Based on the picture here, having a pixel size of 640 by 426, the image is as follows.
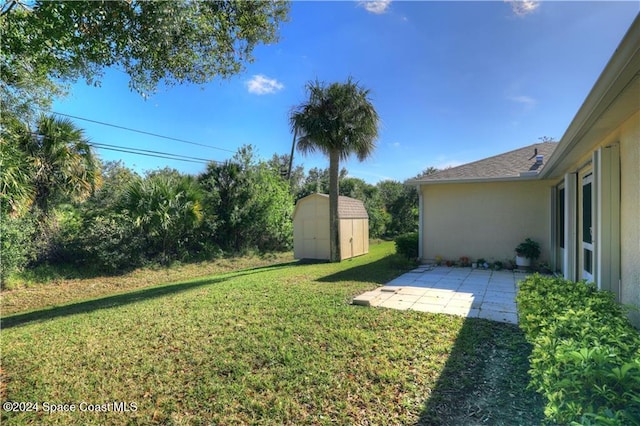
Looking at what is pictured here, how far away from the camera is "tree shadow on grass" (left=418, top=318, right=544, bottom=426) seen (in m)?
2.50

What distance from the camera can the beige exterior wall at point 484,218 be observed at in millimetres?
9172

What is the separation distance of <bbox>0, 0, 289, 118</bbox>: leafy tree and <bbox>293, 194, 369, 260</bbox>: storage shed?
29.9 feet

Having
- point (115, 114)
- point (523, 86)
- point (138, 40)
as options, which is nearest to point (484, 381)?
point (138, 40)

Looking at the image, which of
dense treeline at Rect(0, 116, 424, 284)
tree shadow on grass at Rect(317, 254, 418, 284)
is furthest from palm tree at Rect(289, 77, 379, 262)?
dense treeline at Rect(0, 116, 424, 284)

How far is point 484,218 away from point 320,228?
6772 mm

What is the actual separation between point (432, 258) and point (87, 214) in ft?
41.0

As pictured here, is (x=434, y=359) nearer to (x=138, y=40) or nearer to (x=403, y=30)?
(x=138, y=40)

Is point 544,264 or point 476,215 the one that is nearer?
point 544,264

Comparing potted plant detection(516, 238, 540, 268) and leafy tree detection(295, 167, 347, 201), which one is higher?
leafy tree detection(295, 167, 347, 201)

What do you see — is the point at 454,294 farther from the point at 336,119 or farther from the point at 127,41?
the point at 336,119

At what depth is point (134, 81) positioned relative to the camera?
14.1 feet

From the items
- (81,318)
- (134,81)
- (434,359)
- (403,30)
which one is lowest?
(81,318)

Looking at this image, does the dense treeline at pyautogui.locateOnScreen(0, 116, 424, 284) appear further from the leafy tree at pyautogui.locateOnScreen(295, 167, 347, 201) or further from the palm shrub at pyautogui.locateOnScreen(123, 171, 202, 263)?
the leafy tree at pyautogui.locateOnScreen(295, 167, 347, 201)

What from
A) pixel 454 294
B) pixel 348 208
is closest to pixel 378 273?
pixel 454 294
